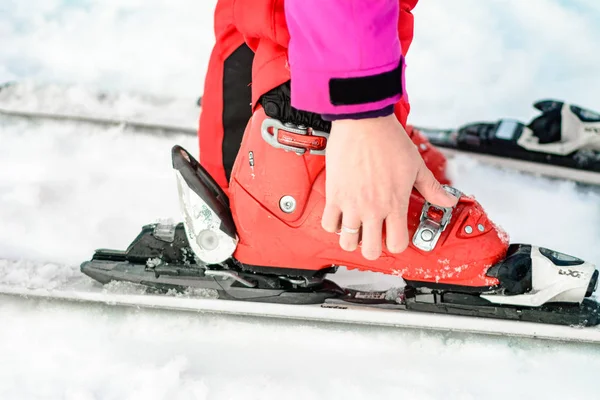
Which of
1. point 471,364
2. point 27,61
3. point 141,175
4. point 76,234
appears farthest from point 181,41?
point 471,364

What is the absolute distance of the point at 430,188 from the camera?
987 mm

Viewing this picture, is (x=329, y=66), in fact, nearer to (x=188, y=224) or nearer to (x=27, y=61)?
(x=188, y=224)

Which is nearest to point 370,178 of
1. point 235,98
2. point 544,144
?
point 235,98

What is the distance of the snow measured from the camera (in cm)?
121

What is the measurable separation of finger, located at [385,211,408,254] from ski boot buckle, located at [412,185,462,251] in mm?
206

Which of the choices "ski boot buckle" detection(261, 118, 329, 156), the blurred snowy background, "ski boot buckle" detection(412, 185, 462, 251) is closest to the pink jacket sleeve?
"ski boot buckle" detection(261, 118, 329, 156)

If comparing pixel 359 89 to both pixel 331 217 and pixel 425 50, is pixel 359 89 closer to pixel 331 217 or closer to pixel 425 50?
pixel 331 217

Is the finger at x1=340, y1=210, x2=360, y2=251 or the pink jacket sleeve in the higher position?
the pink jacket sleeve

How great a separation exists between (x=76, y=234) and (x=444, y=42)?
1.83 meters

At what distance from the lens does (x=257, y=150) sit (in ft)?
3.87

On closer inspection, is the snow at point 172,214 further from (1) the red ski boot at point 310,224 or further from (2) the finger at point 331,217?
(2) the finger at point 331,217

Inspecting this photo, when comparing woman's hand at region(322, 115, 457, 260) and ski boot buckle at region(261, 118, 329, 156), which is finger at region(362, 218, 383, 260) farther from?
ski boot buckle at region(261, 118, 329, 156)

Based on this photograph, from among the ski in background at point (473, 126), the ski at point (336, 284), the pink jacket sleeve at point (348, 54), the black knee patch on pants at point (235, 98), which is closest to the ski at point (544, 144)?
the ski in background at point (473, 126)

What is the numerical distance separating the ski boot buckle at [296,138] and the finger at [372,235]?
248 mm
